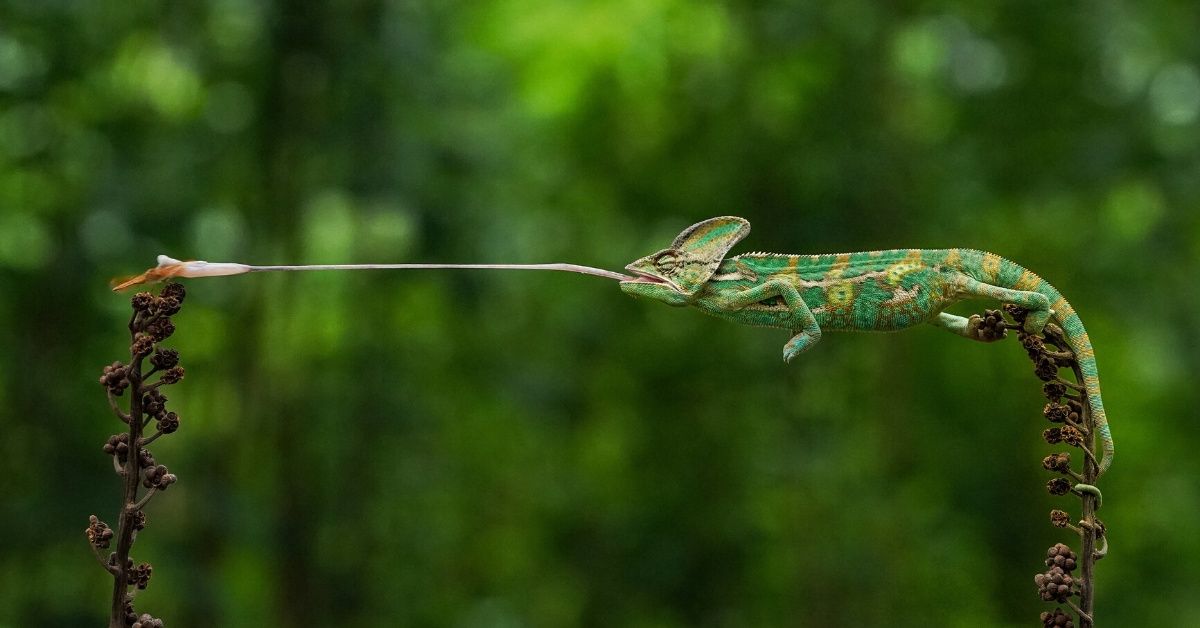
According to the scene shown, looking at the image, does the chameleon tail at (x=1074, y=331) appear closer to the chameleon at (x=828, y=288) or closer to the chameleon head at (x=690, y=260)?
the chameleon at (x=828, y=288)

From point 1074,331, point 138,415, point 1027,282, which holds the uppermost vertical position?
point 1027,282

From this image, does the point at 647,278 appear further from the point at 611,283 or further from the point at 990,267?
the point at 611,283

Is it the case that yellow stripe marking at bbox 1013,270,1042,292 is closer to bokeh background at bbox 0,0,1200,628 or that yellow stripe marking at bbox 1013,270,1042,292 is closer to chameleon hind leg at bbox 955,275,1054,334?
chameleon hind leg at bbox 955,275,1054,334

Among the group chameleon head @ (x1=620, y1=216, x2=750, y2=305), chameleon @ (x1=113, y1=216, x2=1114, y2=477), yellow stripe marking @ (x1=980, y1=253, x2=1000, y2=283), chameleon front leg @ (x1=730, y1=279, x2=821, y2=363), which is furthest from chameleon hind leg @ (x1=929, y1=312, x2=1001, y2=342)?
chameleon head @ (x1=620, y1=216, x2=750, y2=305)

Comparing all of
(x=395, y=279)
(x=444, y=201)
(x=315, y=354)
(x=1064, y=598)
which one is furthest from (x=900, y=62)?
(x=1064, y=598)

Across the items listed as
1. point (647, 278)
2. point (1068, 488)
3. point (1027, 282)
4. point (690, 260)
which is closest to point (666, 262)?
point (690, 260)

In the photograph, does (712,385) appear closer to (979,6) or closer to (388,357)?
(388,357)
